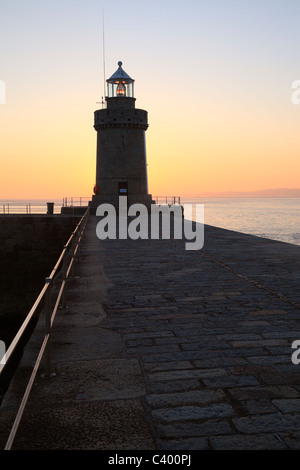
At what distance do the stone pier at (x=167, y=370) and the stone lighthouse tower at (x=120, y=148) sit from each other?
29.1 meters

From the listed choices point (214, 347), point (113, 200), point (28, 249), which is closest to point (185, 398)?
point (214, 347)

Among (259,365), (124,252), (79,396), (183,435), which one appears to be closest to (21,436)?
(79,396)

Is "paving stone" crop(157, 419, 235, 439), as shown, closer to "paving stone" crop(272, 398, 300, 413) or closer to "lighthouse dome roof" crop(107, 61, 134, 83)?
"paving stone" crop(272, 398, 300, 413)

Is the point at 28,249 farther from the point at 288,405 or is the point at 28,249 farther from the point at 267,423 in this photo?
the point at 267,423

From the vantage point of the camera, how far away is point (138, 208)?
3806 cm

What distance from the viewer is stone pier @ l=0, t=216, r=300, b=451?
3420 millimetres

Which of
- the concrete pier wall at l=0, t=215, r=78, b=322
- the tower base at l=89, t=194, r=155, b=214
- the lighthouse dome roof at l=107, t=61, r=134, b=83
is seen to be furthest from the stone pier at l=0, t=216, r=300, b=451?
the lighthouse dome roof at l=107, t=61, r=134, b=83

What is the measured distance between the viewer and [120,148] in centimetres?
3762

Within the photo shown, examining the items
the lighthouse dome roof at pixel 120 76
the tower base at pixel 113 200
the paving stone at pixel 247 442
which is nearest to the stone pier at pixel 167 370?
the paving stone at pixel 247 442

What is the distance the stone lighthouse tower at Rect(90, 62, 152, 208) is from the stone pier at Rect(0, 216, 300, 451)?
29.1 meters

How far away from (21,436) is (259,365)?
2.60m

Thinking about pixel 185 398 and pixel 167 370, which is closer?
pixel 185 398

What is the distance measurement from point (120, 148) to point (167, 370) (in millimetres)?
34236
